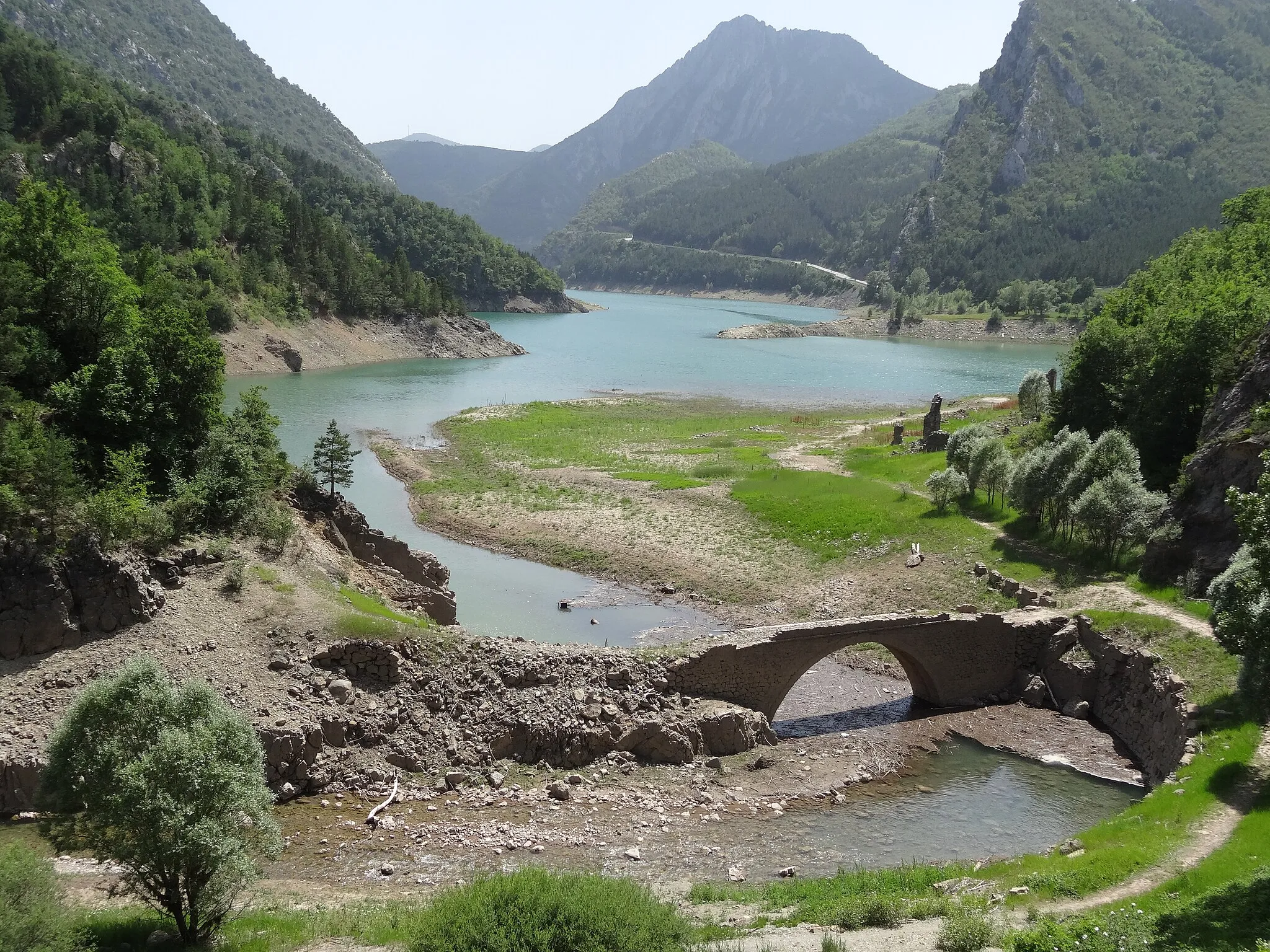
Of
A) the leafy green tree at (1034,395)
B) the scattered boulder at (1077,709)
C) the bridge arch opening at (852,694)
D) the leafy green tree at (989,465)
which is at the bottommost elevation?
the bridge arch opening at (852,694)

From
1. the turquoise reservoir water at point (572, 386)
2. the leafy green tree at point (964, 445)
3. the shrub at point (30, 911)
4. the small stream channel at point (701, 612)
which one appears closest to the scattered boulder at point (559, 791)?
the small stream channel at point (701, 612)

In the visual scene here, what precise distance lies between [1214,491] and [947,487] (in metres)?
15.3

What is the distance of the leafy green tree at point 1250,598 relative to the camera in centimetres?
2248

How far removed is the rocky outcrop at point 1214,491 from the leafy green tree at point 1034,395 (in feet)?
96.9

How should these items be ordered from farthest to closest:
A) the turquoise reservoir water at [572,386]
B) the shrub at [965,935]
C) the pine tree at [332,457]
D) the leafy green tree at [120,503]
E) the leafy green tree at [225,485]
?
the pine tree at [332,457]
the turquoise reservoir water at [572,386]
the leafy green tree at [225,485]
the leafy green tree at [120,503]
the shrub at [965,935]

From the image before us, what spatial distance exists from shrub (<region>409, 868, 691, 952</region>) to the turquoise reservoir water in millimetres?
22673

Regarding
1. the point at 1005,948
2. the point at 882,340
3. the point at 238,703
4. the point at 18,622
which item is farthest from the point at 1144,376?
the point at 882,340

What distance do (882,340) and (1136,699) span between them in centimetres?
16467

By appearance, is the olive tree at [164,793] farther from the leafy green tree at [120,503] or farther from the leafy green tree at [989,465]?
the leafy green tree at [989,465]

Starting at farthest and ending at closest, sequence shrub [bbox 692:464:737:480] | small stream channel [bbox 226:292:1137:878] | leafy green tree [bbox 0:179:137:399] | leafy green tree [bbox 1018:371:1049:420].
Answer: leafy green tree [bbox 1018:371:1049:420] < shrub [bbox 692:464:737:480] < leafy green tree [bbox 0:179:137:399] < small stream channel [bbox 226:292:1137:878]

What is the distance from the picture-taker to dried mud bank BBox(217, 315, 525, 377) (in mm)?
108688

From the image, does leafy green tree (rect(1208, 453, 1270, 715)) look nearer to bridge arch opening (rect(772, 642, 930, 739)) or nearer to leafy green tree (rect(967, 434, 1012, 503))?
bridge arch opening (rect(772, 642, 930, 739))

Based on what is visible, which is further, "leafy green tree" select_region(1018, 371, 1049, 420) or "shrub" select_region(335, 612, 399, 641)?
"leafy green tree" select_region(1018, 371, 1049, 420)

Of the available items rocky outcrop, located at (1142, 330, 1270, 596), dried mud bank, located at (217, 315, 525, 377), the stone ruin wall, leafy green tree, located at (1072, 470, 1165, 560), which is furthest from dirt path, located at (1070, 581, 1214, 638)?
dried mud bank, located at (217, 315, 525, 377)
